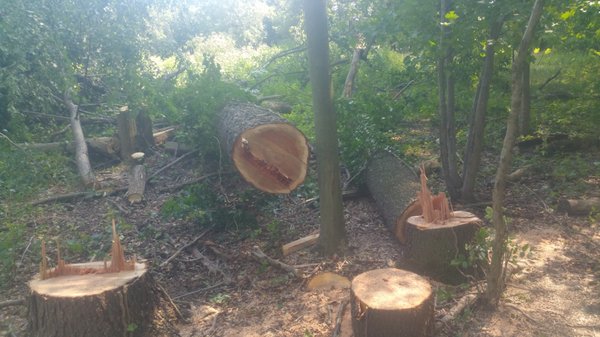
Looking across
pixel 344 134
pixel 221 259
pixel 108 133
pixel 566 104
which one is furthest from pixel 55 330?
pixel 566 104

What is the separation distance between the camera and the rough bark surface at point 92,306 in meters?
3.33

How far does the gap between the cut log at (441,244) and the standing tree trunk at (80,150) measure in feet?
17.8

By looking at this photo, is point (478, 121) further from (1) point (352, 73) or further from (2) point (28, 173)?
(2) point (28, 173)

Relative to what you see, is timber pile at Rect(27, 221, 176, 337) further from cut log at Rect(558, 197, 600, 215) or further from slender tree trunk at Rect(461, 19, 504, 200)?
cut log at Rect(558, 197, 600, 215)

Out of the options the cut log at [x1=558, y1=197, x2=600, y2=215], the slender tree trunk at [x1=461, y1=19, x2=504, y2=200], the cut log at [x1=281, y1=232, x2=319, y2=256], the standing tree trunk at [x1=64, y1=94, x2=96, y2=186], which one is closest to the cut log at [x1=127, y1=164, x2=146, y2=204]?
the standing tree trunk at [x1=64, y1=94, x2=96, y2=186]

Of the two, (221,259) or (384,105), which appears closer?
(221,259)

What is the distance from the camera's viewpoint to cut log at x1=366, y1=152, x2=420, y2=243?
201 inches

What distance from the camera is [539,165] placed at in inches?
276

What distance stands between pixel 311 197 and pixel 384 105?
1694mm

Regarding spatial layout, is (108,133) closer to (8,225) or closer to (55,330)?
(8,225)

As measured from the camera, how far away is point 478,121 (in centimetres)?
572

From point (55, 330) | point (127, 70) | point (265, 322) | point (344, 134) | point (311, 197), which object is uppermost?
point (127, 70)

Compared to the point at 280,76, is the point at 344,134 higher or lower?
lower

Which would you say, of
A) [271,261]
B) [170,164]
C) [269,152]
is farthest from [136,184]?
[271,261]
